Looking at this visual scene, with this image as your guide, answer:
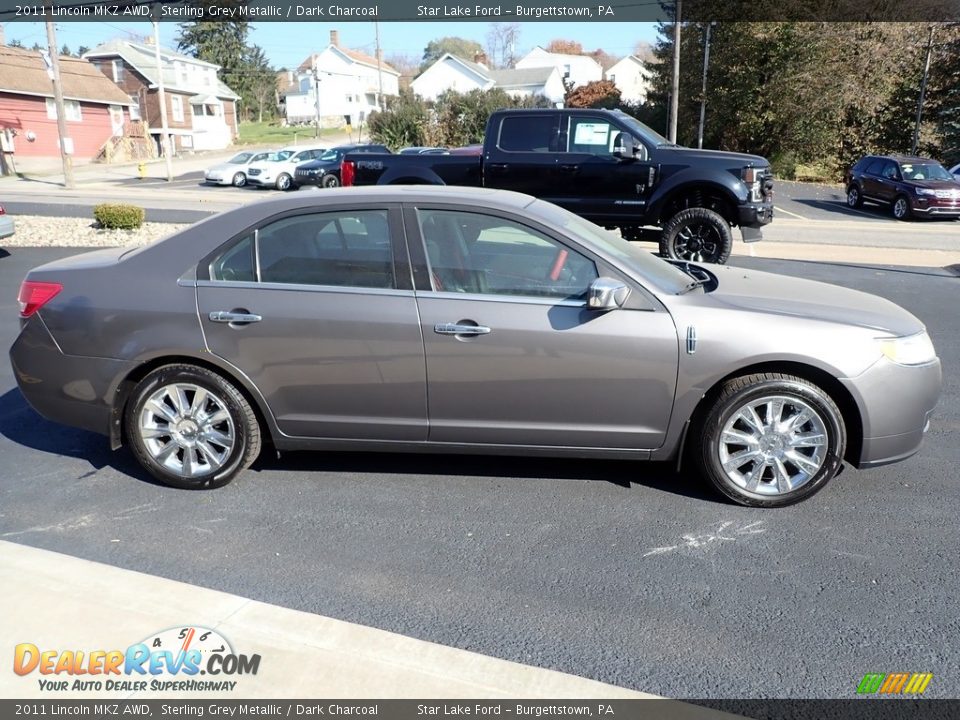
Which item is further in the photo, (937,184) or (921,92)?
(921,92)

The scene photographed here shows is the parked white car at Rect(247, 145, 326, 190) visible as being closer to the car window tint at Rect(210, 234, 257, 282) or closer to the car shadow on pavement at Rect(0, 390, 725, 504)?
the car shadow on pavement at Rect(0, 390, 725, 504)

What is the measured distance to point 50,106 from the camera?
153 ft

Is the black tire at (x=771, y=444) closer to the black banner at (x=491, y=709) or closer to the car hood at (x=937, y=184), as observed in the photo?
the black banner at (x=491, y=709)

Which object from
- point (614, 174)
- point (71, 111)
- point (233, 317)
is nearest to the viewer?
point (233, 317)

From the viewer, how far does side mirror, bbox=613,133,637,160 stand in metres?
10.7

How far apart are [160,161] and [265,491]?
54.1 m

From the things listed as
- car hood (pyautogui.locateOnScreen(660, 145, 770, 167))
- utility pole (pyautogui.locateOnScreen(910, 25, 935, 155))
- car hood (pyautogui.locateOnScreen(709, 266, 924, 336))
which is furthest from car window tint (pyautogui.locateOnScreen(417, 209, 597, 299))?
utility pole (pyautogui.locateOnScreen(910, 25, 935, 155))

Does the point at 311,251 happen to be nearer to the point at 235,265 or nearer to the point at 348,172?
the point at 235,265

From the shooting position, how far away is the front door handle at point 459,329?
404 centimetres

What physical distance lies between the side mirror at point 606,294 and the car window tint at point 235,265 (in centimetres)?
181

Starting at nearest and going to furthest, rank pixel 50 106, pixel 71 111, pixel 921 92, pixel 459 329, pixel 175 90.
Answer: pixel 459 329
pixel 921 92
pixel 50 106
pixel 71 111
pixel 175 90

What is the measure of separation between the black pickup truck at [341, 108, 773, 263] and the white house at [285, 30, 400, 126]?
73849mm

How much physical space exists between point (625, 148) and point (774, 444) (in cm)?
740

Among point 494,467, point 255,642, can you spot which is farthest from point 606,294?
point 255,642
